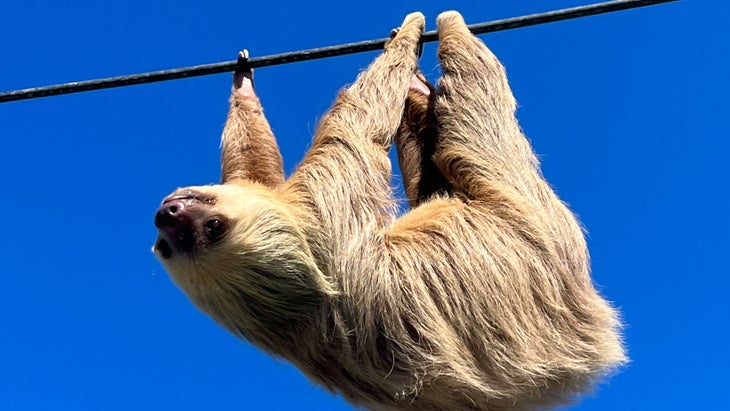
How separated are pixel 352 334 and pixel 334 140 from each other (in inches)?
58.1

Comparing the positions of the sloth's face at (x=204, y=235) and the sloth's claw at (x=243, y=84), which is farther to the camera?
the sloth's claw at (x=243, y=84)

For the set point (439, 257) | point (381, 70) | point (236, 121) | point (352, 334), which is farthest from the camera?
point (236, 121)

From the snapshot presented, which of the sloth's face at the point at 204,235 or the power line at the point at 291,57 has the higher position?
the power line at the point at 291,57

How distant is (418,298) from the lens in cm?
659

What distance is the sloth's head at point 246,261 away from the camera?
6484mm

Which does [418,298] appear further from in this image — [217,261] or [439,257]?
[217,261]

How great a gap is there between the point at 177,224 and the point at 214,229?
0.85 feet

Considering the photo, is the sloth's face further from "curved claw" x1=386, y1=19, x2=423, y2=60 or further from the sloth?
"curved claw" x1=386, y1=19, x2=423, y2=60

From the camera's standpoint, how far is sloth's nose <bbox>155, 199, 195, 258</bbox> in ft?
21.3

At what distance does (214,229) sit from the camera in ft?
21.6

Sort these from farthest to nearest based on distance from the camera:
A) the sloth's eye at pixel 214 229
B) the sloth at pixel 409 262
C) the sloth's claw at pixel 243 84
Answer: the sloth's claw at pixel 243 84
the sloth's eye at pixel 214 229
the sloth at pixel 409 262

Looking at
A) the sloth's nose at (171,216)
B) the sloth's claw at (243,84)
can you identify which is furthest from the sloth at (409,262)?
the sloth's claw at (243,84)

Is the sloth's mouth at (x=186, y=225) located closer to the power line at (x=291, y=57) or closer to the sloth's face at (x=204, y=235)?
the sloth's face at (x=204, y=235)

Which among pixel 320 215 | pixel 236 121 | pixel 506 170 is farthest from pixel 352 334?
pixel 236 121
